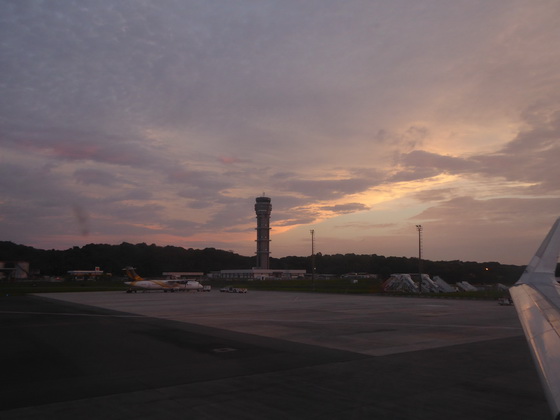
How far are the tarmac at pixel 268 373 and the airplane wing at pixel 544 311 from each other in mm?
2854

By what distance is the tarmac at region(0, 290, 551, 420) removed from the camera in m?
10.9

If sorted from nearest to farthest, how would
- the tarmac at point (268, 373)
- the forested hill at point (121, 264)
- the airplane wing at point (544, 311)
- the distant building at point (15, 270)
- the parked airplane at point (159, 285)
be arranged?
the airplane wing at point (544, 311), the tarmac at point (268, 373), the parked airplane at point (159, 285), the forested hill at point (121, 264), the distant building at point (15, 270)

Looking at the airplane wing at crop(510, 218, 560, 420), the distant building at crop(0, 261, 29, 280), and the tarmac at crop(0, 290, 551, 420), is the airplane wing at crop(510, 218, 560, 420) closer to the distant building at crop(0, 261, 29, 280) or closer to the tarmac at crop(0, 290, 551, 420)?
the tarmac at crop(0, 290, 551, 420)

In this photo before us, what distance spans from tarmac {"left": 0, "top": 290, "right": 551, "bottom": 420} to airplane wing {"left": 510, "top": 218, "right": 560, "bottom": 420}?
9.37 ft

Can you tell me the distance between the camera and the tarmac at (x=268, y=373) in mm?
10883

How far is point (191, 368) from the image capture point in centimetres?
1560

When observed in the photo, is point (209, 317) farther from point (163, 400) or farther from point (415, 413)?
point (415, 413)

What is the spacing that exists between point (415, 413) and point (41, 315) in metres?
34.5

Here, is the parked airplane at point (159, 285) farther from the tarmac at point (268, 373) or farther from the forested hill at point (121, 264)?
the forested hill at point (121, 264)

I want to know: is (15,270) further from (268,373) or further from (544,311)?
(544,311)

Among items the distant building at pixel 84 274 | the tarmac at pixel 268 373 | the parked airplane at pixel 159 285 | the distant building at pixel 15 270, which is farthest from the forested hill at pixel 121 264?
the tarmac at pixel 268 373

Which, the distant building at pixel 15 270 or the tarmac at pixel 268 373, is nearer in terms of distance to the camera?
the tarmac at pixel 268 373

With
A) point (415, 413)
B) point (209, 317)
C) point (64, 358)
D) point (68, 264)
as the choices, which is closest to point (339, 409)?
point (415, 413)

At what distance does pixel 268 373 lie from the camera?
48.6ft
